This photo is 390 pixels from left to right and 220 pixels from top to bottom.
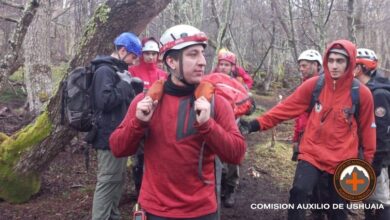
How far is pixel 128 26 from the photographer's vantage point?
6.14 meters

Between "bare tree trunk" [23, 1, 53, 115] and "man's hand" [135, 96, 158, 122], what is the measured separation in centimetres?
859

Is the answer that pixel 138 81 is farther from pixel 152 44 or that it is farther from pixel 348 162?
pixel 348 162

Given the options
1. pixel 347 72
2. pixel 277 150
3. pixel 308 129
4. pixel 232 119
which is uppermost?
pixel 347 72

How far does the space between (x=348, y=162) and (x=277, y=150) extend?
574cm

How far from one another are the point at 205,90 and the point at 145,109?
41cm

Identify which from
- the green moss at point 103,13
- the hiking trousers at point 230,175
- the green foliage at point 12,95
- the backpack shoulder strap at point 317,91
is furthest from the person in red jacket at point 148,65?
the green foliage at point 12,95

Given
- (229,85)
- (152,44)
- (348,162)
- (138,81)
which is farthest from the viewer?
(152,44)

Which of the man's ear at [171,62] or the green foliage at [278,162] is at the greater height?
the man's ear at [171,62]

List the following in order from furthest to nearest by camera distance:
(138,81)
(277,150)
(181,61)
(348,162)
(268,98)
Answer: (268,98) → (277,150) → (138,81) → (348,162) → (181,61)

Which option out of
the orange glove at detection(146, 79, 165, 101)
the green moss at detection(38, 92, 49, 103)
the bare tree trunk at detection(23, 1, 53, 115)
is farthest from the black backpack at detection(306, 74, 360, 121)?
the bare tree trunk at detection(23, 1, 53, 115)

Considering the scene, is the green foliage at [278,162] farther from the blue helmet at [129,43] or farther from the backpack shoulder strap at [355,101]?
the blue helmet at [129,43]

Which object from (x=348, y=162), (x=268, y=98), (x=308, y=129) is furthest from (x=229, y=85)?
(x=268, y=98)

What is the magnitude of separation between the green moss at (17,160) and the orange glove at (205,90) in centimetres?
409

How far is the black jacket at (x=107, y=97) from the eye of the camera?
177 inches
